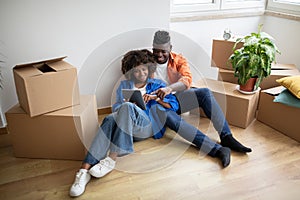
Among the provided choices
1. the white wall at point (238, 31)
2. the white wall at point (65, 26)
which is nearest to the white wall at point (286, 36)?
the white wall at point (238, 31)

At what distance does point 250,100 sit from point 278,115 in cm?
20

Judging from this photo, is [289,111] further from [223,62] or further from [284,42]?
[284,42]

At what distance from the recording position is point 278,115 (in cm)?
182

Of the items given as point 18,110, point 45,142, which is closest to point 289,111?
point 45,142

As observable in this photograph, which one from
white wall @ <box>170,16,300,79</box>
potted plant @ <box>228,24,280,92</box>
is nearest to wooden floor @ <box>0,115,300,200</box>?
potted plant @ <box>228,24,280,92</box>

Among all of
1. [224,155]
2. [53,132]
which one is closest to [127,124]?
[53,132]

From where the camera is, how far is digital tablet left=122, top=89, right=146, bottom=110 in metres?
1.58

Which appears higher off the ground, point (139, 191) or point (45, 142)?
point (45, 142)

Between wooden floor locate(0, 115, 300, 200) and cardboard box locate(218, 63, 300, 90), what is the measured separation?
1.56 ft

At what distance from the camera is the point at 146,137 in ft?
5.74

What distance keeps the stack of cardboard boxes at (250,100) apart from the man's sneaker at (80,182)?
99 centimetres

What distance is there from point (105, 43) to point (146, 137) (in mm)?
680

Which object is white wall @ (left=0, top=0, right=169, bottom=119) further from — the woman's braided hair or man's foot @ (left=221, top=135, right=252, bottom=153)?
man's foot @ (left=221, top=135, right=252, bottom=153)

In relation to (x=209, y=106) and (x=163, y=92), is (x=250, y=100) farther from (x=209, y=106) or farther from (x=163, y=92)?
(x=163, y=92)
